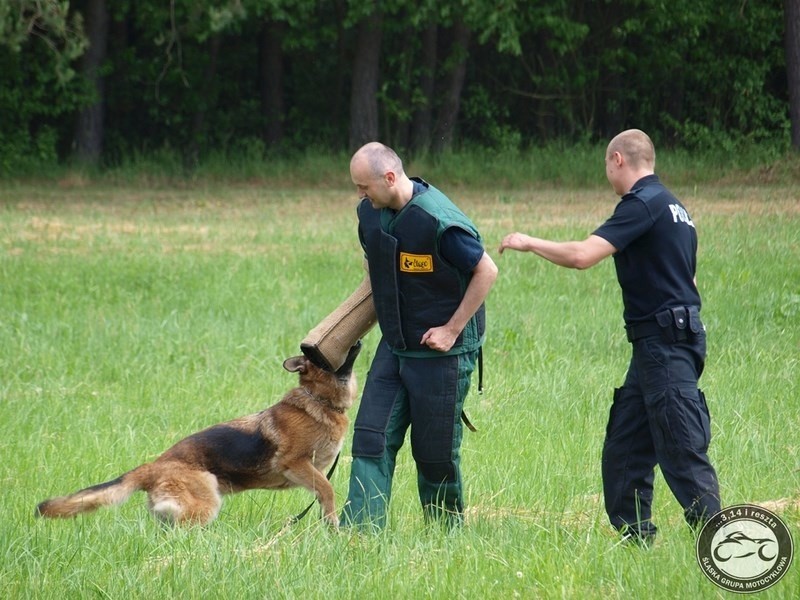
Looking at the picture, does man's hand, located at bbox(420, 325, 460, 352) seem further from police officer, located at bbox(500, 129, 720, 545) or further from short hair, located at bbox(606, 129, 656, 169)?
short hair, located at bbox(606, 129, 656, 169)

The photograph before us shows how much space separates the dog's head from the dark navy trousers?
4.57 feet

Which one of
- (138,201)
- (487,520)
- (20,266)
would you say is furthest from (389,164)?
(138,201)

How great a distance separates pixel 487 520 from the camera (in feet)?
17.7

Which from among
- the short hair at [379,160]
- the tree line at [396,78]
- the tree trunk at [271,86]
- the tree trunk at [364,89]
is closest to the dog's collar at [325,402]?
the short hair at [379,160]

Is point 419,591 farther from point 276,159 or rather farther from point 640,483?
point 276,159

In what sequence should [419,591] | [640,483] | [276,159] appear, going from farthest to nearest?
1. [276,159]
2. [640,483]
3. [419,591]

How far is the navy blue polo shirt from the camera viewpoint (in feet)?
16.1

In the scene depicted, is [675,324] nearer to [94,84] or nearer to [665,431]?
[665,431]

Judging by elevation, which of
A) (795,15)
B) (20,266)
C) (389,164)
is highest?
(795,15)

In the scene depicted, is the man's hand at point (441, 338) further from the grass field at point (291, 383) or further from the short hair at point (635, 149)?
the short hair at point (635, 149)

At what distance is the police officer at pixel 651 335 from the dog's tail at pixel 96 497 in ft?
6.63

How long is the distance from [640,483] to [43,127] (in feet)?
87.8

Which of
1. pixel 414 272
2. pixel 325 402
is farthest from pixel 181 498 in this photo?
pixel 414 272

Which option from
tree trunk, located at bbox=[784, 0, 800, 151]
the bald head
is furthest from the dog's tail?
tree trunk, located at bbox=[784, 0, 800, 151]
